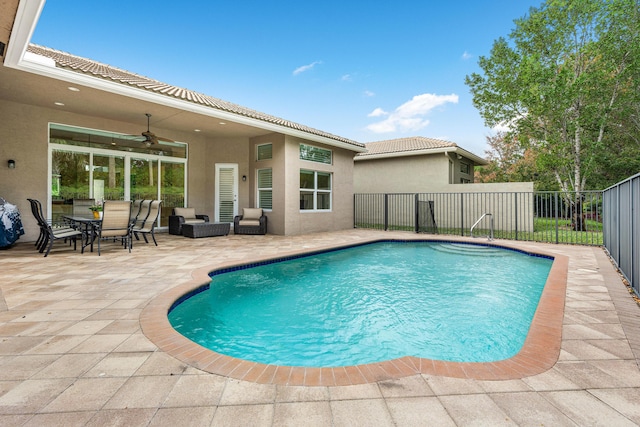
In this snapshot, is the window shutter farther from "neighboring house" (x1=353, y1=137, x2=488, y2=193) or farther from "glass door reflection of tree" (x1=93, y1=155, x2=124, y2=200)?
"neighboring house" (x1=353, y1=137, x2=488, y2=193)

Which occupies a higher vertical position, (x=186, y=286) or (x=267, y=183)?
(x=267, y=183)

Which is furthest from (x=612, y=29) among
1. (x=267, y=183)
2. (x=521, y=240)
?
(x=267, y=183)

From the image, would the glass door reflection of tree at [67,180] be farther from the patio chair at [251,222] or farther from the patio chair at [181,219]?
the patio chair at [251,222]

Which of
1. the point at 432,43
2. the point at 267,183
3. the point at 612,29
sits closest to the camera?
the point at 267,183

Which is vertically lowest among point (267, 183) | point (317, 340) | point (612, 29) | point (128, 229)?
point (317, 340)

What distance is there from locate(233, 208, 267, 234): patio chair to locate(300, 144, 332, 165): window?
241 cm

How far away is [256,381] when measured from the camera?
1785 millimetres

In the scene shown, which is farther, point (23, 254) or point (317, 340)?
point (23, 254)

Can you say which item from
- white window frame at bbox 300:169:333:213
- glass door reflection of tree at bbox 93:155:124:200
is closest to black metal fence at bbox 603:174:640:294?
white window frame at bbox 300:169:333:213

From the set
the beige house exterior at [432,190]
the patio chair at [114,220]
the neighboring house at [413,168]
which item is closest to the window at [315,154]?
the beige house exterior at [432,190]

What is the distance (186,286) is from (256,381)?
2.41m

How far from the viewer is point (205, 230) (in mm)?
8906

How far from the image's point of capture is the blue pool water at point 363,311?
272 centimetres

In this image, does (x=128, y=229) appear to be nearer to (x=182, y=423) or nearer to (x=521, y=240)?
(x=182, y=423)
